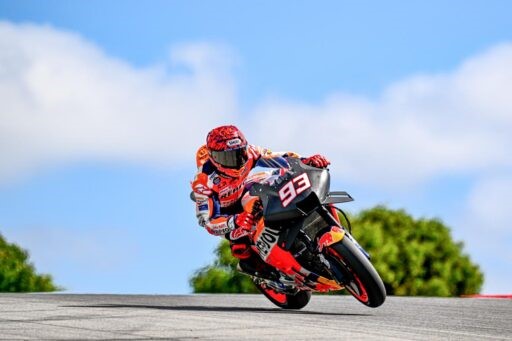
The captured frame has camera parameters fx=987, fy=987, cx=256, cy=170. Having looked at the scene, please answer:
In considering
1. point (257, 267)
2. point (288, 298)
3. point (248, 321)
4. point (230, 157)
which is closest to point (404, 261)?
point (288, 298)

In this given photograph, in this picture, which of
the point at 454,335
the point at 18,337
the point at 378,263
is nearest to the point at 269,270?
the point at 454,335

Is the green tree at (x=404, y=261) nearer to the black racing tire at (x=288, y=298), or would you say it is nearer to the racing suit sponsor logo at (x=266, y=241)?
the black racing tire at (x=288, y=298)

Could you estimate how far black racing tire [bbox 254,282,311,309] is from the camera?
11.8 m

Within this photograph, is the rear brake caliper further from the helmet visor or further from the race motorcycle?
the helmet visor

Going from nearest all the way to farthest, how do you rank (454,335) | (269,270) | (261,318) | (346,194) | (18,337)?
1. (18,337)
2. (454,335)
3. (261,318)
4. (346,194)
5. (269,270)

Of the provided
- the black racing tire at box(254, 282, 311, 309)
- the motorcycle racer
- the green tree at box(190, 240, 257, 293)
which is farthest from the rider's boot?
the green tree at box(190, 240, 257, 293)

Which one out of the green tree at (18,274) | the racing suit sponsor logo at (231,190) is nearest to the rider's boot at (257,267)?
the racing suit sponsor logo at (231,190)

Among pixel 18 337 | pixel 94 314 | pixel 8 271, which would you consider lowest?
pixel 18 337

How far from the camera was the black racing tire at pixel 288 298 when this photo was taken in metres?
11.8

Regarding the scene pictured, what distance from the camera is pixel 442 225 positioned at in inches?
963

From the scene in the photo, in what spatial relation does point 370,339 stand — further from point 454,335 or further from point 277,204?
point 277,204

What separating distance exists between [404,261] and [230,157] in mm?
13434

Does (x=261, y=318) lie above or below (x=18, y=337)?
above

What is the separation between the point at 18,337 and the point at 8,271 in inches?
703
